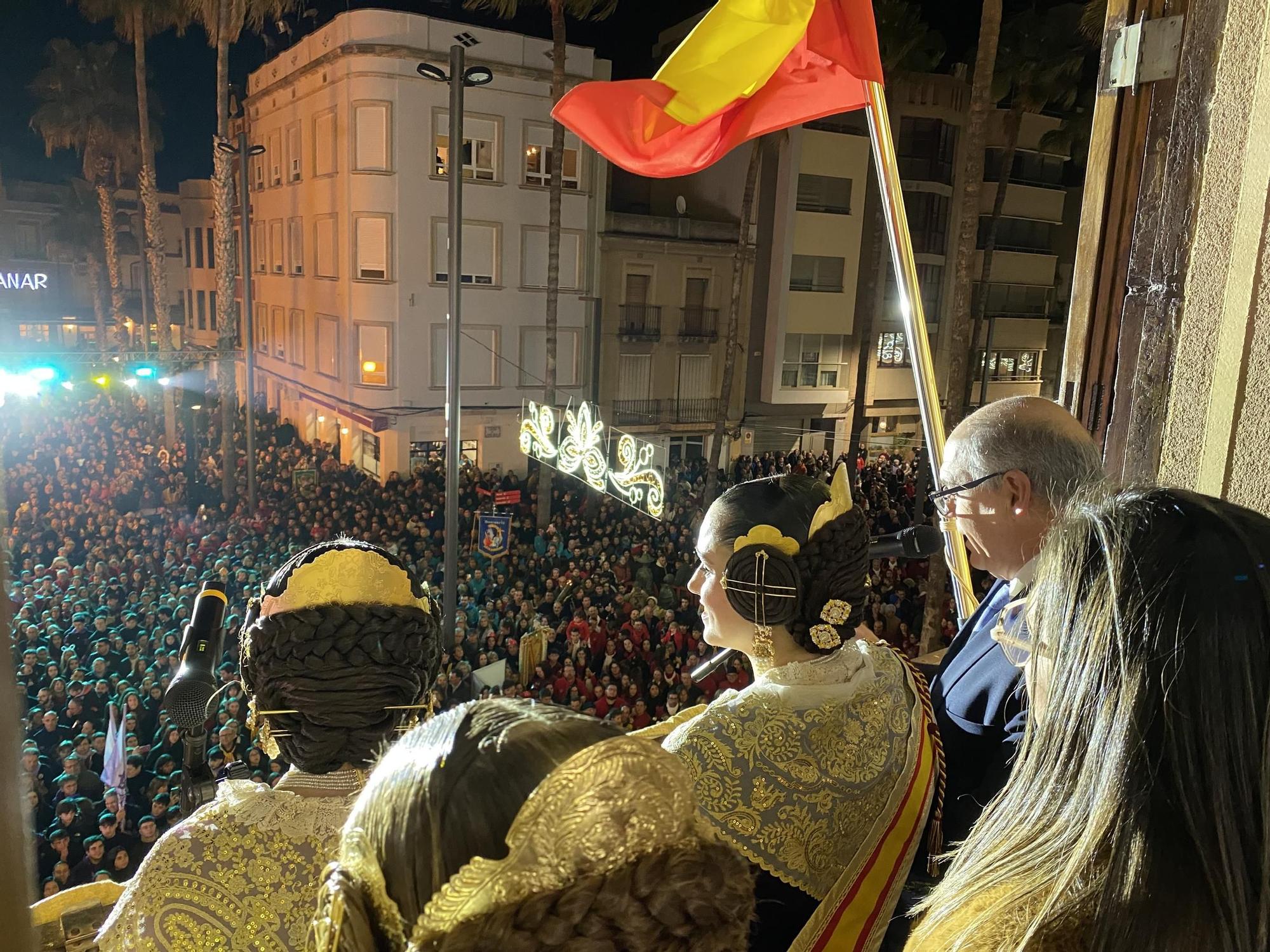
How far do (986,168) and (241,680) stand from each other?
25.2 m

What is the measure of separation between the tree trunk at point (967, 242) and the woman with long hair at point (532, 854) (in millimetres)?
9991

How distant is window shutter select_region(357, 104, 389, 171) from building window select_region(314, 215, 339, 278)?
57.1 inches

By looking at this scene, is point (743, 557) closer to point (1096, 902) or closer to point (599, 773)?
point (1096, 902)

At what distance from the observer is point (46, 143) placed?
63.3ft

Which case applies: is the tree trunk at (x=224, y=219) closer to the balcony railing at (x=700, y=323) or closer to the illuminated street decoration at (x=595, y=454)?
the illuminated street decoration at (x=595, y=454)

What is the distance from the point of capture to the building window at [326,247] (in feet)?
56.6

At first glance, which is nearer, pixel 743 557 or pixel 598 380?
pixel 743 557

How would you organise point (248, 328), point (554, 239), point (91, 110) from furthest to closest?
point (91, 110), point (554, 239), point (248, 328)

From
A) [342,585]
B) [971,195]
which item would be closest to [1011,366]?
[971,195]

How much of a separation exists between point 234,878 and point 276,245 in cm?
2052

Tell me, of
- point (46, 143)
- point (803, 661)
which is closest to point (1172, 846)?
point (803, 661)

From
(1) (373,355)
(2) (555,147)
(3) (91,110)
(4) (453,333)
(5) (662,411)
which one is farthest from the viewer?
(5) (662,411)

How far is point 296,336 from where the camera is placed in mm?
19391

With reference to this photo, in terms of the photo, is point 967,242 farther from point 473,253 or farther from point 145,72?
point 145,72
